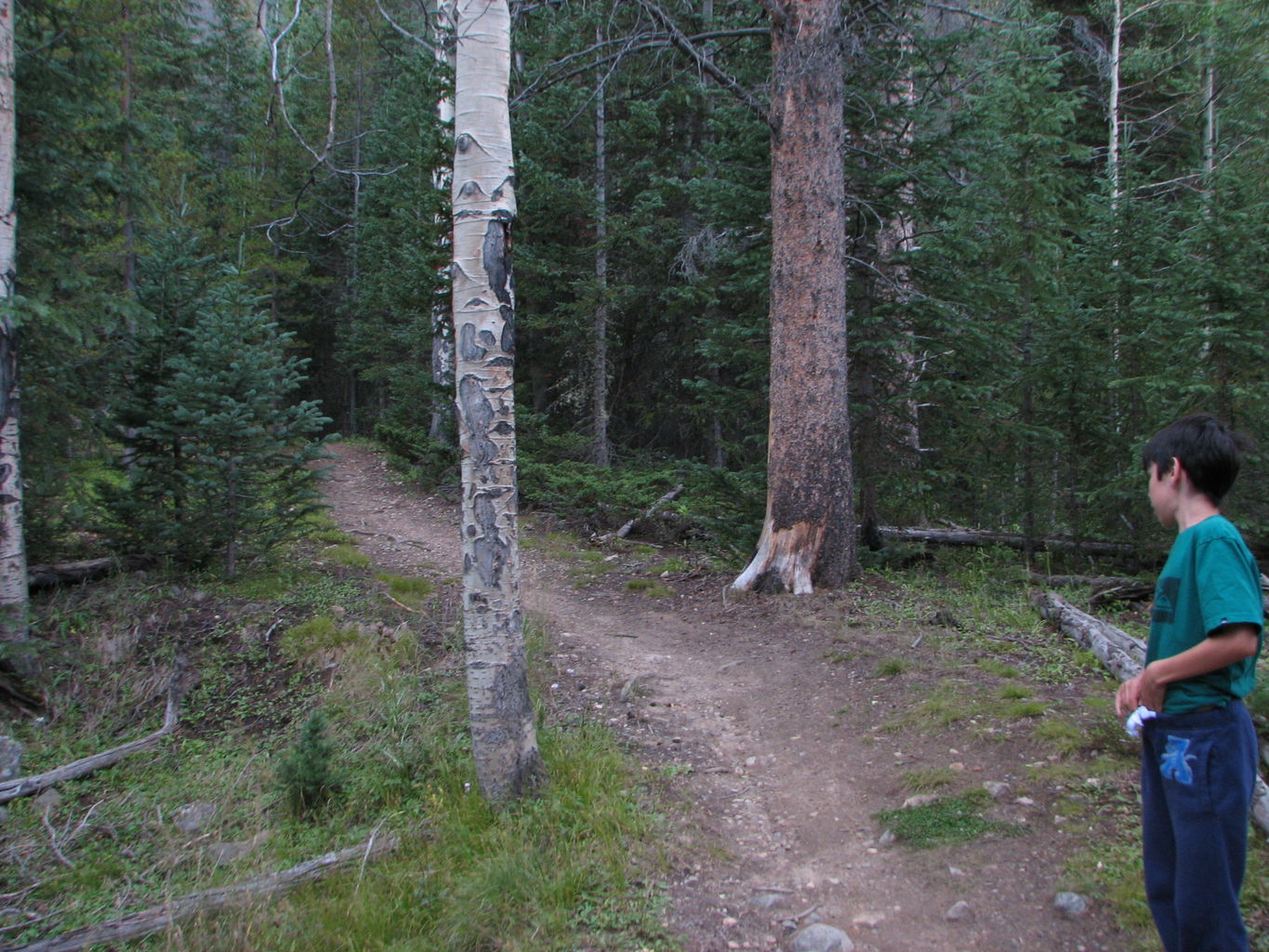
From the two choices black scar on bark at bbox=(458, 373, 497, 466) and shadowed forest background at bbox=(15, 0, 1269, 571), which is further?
shadowed forest background at bbox=(15, 0, 1269, 571)

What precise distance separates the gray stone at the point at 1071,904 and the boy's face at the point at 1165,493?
165 centimetres

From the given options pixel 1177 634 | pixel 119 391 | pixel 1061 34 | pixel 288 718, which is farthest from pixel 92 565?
pixel 1061 34

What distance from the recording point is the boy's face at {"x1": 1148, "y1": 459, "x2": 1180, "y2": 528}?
2557mm

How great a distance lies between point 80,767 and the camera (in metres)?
5.77

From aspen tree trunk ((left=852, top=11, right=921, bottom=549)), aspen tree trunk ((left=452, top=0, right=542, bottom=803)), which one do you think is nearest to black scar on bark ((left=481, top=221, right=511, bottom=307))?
aspen tree trunk ((left=452, top=0, right=542, bottom=803))

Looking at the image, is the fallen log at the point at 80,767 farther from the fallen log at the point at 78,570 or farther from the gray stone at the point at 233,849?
the fallen log at the point at 78,570

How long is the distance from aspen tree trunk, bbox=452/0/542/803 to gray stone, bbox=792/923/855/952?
1.66 metres

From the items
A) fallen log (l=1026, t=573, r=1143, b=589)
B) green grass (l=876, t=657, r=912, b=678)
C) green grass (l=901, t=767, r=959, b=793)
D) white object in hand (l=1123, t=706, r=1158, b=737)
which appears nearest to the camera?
white object in hand (l=1123, t=706, r=1158, b=737)

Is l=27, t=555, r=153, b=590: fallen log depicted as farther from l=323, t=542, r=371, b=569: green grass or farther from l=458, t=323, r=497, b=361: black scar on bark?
l=458, t=323, r=497, b=361: black scar on bark

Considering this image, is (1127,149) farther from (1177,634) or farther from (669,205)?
(669,205)

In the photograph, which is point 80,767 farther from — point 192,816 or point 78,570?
point 78,570

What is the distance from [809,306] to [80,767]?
7.23 metres

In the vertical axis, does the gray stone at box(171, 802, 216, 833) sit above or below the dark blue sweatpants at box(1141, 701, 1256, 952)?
below

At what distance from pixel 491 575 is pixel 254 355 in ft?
19.7
